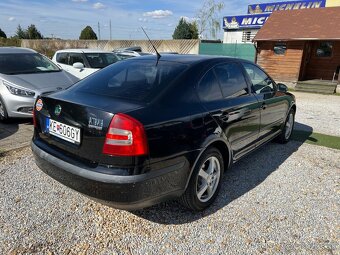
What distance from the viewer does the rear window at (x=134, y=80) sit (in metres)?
2.77

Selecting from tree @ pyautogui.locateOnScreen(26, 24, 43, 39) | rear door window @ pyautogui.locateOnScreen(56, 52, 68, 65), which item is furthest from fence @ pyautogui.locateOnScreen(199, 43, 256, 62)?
tree @ pyautogui.locateOnScreen(26, 24, 43, 39)

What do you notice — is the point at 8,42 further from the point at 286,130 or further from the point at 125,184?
the point at 125,184

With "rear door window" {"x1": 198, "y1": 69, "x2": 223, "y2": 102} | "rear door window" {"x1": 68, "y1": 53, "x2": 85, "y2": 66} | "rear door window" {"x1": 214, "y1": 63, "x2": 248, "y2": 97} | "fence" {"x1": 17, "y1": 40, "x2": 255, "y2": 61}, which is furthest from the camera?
"fence" {"x1": 17, "y1": 40, "x2": 255, "y2": 61}

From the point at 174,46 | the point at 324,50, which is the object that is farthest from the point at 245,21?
the point at 324,50

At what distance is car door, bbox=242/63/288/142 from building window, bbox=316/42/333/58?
40.7 feet

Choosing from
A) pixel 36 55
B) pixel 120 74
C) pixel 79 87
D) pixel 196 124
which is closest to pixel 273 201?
pixel 196 124

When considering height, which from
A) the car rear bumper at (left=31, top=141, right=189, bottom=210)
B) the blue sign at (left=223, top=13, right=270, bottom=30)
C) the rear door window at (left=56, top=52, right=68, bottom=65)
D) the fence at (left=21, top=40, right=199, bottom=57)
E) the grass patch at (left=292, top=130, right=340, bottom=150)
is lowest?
the grass patch at (left=292, top=130, right=340, bottom=150)

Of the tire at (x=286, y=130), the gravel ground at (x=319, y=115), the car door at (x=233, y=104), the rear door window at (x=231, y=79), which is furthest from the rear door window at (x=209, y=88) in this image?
the gravel ground at (x=319, y=115)

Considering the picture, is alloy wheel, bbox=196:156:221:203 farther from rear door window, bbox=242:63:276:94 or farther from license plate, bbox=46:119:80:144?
rear door window, bbox=242:63:276:94

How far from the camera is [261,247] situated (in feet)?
8.66

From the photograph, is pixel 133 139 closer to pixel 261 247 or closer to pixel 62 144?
pixel 62 144

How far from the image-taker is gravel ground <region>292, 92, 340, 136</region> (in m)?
7.14

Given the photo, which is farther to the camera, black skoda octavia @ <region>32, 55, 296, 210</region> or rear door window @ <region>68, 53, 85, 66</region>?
rear door window @ <region>68, 53, 85, 66</region>

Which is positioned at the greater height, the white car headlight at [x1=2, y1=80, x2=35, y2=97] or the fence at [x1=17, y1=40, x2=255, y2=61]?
the fence at [x1=17, y1=40, x2=255, y2=61]
